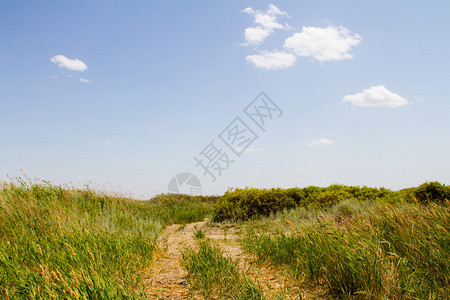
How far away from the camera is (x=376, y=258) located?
123 inches

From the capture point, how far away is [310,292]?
3.50 meters

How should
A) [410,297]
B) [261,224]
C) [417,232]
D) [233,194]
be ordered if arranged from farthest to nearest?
1. [233,194]
2. [261,224]
3. [417,232]
4. [410,297]

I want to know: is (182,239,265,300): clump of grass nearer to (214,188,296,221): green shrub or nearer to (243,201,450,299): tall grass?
(243,201,450,299): tall grass

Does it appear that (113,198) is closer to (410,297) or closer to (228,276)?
(228,276)

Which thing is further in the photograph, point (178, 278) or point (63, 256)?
point (178, 278)

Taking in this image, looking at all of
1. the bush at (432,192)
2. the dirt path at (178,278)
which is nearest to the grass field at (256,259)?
the dirt path at (178,278)

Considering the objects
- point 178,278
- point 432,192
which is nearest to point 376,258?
point 178,278

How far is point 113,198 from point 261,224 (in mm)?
6298

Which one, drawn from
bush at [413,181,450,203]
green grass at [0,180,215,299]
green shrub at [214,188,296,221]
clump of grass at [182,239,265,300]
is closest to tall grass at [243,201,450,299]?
clump of grass at [182,239,265,300]

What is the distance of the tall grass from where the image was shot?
9.72 feet

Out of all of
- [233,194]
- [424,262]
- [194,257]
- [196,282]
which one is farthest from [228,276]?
[233,194]

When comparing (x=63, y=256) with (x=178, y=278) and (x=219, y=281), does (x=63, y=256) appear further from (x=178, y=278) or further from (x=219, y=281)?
(x=219, y=281)

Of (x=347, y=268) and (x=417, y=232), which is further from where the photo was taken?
(x=417, y=232)

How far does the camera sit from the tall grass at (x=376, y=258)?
2963mm
